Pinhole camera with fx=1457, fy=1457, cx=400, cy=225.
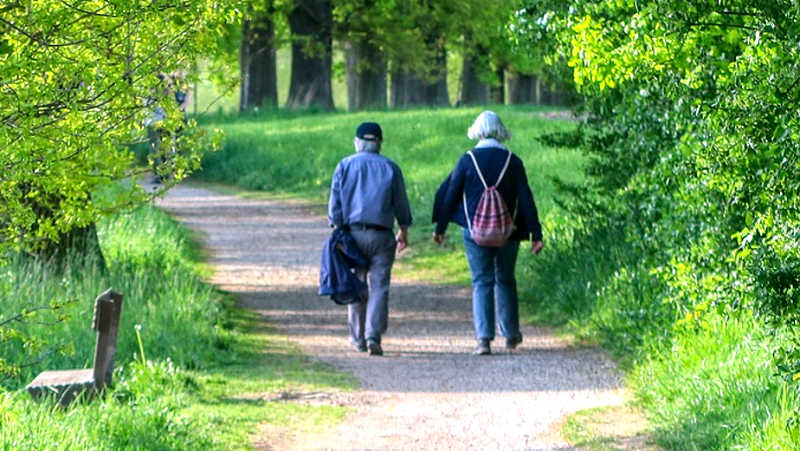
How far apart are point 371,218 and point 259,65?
31.3 metres

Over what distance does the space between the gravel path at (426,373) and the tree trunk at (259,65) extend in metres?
24.3

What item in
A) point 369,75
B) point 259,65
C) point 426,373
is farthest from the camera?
point 259,65

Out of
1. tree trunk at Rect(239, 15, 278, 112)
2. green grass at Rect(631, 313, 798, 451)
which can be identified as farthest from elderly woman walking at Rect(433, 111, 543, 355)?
tree trunk at Rect(239, 15, 278, 112)

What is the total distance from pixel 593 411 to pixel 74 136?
4.23m

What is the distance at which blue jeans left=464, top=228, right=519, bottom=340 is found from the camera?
1102cm

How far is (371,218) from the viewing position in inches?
434

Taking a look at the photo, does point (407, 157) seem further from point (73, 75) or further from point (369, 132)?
point (73, 75)

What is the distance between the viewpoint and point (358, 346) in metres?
11.2

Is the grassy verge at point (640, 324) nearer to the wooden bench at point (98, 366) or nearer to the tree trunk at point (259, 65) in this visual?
the wooden bench at point (98, 366)

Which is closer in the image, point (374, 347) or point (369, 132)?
point (374, 347)

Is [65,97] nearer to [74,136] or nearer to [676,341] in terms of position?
[74,136]

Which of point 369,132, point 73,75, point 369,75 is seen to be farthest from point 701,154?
point 369,75

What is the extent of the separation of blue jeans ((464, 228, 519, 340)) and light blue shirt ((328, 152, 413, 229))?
585mm

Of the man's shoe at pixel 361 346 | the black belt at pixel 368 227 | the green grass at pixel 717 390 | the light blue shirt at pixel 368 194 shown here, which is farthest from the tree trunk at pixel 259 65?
the green grass at pixel 717 390
